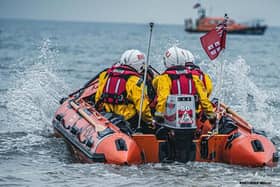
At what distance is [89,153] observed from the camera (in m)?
9.62

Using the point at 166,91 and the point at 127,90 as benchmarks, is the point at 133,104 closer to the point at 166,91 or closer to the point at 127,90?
the point at 127,90

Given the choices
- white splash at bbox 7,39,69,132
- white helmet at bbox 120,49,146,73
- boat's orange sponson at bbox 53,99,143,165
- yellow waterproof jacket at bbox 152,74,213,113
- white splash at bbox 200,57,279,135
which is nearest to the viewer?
boat's orange sponson at bbox 53,99,143,165

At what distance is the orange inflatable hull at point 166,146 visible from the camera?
9.42 metres

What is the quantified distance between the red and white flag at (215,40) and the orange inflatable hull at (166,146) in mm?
1070

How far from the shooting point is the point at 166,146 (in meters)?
9.70

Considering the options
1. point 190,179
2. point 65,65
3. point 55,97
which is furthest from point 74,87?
point 190,179

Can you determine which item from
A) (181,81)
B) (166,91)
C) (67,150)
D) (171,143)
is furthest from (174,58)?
(67,150)

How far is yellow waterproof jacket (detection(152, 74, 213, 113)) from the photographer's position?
9.75 meters

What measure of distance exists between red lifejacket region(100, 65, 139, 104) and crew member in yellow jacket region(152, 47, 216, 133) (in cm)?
44

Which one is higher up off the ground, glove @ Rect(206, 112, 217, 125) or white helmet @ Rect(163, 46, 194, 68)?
white helmet @ Rect(163, 46, 194, 68)

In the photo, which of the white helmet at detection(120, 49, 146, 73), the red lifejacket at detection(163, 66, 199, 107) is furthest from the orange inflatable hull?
the white helmet at detection(120, 49, 146, 73)

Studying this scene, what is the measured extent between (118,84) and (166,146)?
115 cm

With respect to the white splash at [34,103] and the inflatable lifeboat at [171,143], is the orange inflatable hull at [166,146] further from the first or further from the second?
the white splash at [34,103]

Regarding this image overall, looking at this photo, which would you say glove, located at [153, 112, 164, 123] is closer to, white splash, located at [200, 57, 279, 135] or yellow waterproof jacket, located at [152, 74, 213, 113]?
yellow waterproof jacket, located at [152, 74, 213, 113]
